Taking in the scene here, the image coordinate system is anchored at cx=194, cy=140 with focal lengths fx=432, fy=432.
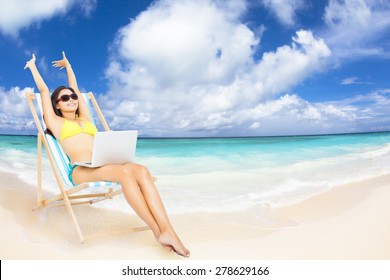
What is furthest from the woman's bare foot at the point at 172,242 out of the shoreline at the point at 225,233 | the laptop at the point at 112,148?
the laptop at the point at 112,148

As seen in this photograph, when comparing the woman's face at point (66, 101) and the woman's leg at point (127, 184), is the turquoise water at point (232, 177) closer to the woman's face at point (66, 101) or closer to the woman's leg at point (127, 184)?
the woman's leg at point (127, 184)

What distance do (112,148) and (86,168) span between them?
0.92ft

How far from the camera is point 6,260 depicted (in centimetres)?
279

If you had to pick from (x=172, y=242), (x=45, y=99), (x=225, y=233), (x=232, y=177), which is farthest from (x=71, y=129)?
(x=232, y=177)

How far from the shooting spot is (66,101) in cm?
346

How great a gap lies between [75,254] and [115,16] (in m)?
9.58

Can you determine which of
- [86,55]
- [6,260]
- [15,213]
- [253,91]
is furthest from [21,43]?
[6,260]

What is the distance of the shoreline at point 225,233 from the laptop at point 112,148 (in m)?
0.58

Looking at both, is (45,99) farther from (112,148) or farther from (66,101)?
Result: (112,148)

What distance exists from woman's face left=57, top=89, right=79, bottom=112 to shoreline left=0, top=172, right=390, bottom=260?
0.93 metres

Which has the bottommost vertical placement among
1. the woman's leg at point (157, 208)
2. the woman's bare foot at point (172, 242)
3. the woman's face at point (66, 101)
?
the woman's bare foot at point (172, 242)

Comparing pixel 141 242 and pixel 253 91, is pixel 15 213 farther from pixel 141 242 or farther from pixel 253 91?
pixel 253 91

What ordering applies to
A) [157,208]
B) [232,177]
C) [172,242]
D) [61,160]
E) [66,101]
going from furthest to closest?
1. [232,177]
2. [66,101]
3. [61,160]
4. [157,208]
5. [172,242]

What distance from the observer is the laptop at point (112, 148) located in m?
2.92
